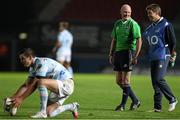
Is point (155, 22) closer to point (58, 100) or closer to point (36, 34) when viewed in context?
point (58, 100)

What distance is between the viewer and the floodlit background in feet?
110

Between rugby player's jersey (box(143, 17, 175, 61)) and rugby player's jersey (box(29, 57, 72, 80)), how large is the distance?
220 centimetres

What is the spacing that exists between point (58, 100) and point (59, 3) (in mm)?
24631

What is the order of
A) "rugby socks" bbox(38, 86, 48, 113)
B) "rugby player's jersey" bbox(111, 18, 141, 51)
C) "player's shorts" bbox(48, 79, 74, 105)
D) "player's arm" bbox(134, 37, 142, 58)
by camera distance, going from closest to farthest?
"rugby socks" bbox(38, 86, 48, 113)
"player's shorts" bbox(48, 79, 74, 105)
"player's arm" bbox(134, 37, 142, 58)
"rugby player's jersey" bbox(111, 18, 141, 51)

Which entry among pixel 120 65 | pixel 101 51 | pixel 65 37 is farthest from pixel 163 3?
pixel 120 65

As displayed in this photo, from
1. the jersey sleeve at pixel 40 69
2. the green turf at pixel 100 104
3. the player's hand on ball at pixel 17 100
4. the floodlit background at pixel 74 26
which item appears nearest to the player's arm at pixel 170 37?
the green turf at pixel 100 104

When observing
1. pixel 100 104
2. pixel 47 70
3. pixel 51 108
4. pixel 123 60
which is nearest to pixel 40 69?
pixel 47 70

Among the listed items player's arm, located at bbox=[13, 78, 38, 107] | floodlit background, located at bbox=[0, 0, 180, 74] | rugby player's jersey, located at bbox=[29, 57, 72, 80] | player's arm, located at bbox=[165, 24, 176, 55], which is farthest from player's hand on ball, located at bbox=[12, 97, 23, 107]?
floodlit background, located at bbox=[0, 0, 180, 74]

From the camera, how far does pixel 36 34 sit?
113ft

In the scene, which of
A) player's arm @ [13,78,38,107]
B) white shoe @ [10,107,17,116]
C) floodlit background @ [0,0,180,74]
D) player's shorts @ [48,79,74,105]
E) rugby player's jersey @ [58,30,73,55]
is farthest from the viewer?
floodlit background @ [0,0,180,74]

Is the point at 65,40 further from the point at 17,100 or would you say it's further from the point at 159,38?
the point at 17,100

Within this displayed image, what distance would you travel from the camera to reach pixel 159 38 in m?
13.9

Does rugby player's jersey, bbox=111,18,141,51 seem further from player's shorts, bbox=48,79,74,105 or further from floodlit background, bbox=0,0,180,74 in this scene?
floodlit background, bbox=0,0,180,74

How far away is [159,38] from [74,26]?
20.5m
